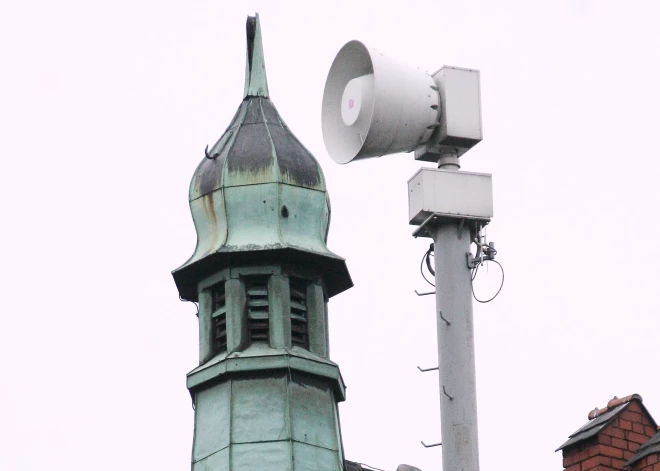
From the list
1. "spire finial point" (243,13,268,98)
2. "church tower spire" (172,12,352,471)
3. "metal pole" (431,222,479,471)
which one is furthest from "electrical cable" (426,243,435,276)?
"spire finial point" (243,13,268,98)

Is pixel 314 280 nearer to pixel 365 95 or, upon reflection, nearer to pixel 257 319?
pixel 257 319

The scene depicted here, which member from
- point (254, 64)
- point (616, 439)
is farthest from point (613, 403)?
point (254, 64)

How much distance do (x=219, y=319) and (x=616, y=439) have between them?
14.2 meters

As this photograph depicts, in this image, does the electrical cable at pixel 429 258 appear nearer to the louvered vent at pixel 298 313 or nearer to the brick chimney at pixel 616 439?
the brick chimney at pixel 616 439

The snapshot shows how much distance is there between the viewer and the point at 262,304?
117 feet

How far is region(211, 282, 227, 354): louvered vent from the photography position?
118 ft

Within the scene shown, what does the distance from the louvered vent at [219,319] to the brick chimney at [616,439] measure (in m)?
13.4

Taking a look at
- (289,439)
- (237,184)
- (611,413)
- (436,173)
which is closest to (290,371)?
(289,439)

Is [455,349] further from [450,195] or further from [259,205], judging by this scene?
[259,205]

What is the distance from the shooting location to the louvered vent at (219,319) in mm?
35969

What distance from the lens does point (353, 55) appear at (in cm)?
2294

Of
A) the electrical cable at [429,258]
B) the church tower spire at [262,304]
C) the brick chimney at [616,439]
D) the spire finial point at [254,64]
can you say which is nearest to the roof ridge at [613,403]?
the brick chimney at [616,439]

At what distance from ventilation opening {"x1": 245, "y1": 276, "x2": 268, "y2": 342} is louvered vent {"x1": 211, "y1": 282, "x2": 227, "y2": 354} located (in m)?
0.46

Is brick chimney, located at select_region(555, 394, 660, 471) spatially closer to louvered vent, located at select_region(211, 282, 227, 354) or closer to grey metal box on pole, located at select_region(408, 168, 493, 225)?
grey metal box on pole, located at select_region(408, 168, 493, 225)
